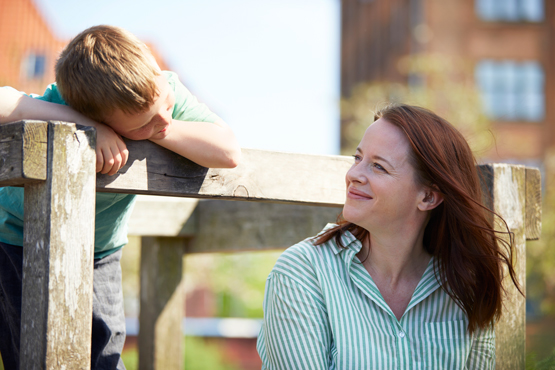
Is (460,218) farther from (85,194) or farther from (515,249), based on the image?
(85,194)

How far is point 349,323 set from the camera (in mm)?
1812

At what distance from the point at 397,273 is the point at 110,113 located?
110cm

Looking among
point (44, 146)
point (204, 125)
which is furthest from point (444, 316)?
point (44, 146)

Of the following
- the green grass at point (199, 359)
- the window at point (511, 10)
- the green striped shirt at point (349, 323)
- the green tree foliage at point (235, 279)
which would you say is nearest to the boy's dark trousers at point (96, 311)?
the green striped shirt at point (349, 323)

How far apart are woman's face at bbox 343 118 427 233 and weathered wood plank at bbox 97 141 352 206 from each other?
12 cm

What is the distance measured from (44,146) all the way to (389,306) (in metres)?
1.20

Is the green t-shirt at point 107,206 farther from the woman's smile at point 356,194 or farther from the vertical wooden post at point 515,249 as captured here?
the vertical wooden post at point 515,249

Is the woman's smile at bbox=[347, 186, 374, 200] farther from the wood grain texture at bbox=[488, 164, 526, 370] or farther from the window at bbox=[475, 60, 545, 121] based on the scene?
the window at bbox=[475, 60, 545, 121]

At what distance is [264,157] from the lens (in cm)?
188

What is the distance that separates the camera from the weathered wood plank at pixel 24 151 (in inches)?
52.8

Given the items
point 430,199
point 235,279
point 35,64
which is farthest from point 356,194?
point 35,64

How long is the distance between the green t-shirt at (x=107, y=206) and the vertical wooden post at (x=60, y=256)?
0.38 m

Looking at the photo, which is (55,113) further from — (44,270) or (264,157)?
(264,157)

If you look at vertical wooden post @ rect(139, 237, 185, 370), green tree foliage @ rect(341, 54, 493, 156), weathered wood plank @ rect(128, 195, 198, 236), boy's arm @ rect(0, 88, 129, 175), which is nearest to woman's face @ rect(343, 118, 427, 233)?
boy's arm @ rect(0, 88, 129, 175)
